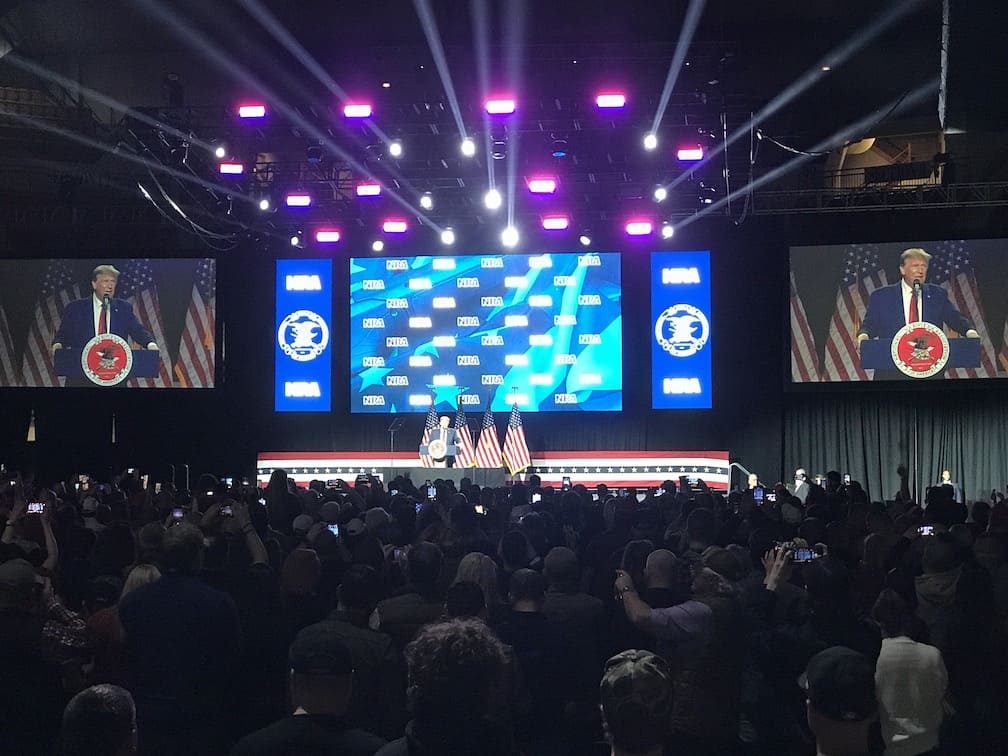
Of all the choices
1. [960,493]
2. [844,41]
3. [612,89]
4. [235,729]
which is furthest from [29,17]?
[960,493]

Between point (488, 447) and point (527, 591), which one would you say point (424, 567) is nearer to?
point (527, 591)

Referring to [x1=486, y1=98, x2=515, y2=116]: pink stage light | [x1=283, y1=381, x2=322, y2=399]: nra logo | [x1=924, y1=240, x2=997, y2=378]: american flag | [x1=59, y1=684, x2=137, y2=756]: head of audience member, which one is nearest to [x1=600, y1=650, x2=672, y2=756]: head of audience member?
[x1=59, y1=684, x2=137, y2=756]: head of audience member

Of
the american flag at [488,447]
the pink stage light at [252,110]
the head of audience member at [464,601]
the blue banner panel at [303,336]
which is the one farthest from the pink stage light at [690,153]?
the head of audience member at [464,601]

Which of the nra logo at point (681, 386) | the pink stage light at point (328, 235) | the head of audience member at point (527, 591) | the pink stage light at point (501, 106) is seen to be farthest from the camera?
the nra logo at point (681, 386)

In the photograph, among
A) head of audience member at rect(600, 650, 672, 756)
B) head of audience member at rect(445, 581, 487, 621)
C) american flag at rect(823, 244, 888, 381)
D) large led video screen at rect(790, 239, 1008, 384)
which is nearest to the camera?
head of audience member at rect(600, 650, 672, 756)

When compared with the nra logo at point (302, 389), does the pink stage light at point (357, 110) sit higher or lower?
higher

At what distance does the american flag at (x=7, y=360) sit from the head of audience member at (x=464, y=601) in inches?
709

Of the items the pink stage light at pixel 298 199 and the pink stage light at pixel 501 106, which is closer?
the pink stage light at pixel 501 106

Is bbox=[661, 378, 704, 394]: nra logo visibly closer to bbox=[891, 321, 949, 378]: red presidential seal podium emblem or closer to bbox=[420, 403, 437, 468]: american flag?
bbox=[891, 321, 949, 378]: red presidential seal podium emblem

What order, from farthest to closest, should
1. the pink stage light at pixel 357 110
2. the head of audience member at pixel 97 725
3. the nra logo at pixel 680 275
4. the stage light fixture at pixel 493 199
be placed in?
the nra logo at pixel 680 275
the stage light fixture at pixel 493 199
the pink stage light at pixel 357 110
the head of audience member at pixel 97 725

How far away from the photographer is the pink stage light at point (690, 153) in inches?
615

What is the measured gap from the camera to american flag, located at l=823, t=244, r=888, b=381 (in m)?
18.5

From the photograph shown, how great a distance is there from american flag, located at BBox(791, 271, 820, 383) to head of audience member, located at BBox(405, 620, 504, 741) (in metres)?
16.9

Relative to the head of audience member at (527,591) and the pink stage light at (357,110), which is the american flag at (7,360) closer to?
the pink stage light at (357,110)
